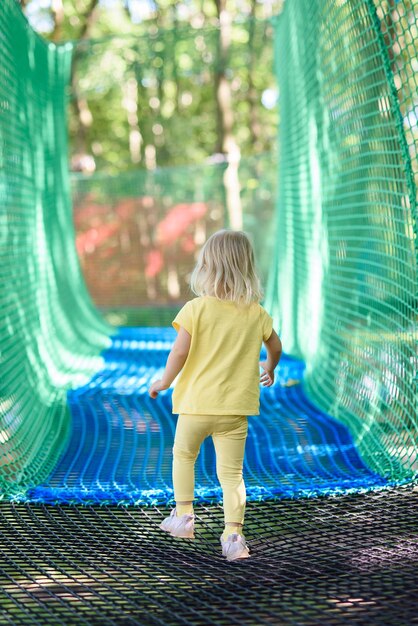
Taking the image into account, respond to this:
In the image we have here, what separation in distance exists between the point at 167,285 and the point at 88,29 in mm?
4976

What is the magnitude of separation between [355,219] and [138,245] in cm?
640

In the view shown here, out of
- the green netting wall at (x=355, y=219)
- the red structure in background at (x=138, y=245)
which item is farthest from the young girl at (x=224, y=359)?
A: the red structure in background at (x=138, y=245)

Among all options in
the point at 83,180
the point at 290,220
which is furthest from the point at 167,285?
the point at 290,220

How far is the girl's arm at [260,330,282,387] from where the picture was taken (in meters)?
2.67

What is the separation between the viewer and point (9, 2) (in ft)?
15.0

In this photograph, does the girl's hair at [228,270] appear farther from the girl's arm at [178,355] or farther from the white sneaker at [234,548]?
the white sneaker at [234,548]

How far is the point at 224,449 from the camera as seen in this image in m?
2.60

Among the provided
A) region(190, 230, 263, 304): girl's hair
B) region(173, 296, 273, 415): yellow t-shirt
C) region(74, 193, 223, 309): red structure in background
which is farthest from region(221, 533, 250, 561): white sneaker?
region(74, 193, 223, 309): red structure in background

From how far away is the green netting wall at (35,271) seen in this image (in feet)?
12.4

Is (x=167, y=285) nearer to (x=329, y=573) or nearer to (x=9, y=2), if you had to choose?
(x=9, y=2)

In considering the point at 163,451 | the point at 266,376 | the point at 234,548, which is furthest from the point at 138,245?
the point at 234,548

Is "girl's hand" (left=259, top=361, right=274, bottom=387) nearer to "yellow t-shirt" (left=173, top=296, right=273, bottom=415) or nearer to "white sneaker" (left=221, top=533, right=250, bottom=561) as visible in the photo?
"yellow t-shirt" (left=173, top=296, right=273, bottom=415)

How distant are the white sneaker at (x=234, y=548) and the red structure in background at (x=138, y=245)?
789 centimetres

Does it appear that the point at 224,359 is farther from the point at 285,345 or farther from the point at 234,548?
the point at 285,345
